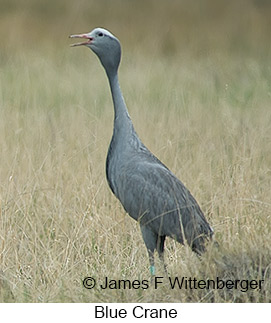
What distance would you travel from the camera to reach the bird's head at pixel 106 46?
4945 millimetres

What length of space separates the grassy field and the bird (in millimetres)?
156

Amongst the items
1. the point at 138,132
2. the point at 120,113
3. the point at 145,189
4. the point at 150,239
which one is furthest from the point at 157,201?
the point at 138,132

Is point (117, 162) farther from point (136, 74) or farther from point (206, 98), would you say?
point (136, 74)

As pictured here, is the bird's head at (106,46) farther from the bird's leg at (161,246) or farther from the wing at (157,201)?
the bird's leg at (161,246)

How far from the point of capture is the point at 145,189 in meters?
4.86

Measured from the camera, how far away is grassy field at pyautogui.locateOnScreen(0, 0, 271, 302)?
461cm

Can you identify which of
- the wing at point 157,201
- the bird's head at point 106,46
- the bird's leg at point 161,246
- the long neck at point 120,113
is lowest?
the bird's leg at point 161,246

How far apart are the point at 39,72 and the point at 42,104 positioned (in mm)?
994

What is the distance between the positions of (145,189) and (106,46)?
33.8 inches

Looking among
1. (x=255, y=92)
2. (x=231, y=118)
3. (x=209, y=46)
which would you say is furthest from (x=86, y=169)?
(x=209, y=46)

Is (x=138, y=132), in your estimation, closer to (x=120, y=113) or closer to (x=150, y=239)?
(x=120, y=113)

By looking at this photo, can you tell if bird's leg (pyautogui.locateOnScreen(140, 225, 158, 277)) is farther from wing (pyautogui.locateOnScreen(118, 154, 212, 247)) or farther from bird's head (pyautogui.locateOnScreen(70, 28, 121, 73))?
bird's head (pyautogui.locateOnScreen(70, 28, 121, 73))

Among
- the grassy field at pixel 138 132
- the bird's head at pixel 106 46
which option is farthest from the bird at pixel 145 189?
the grassy field at pixel 138 132

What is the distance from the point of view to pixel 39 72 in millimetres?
9227
